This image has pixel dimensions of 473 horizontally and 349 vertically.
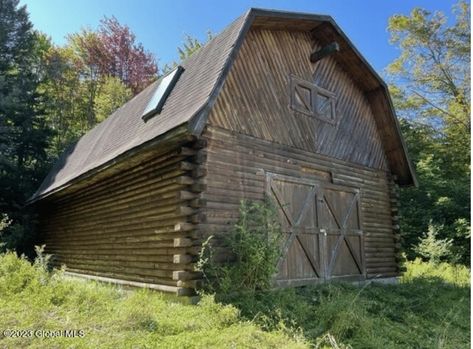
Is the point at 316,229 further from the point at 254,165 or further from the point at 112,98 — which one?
the point at 112,98

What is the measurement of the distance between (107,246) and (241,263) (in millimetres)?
4207

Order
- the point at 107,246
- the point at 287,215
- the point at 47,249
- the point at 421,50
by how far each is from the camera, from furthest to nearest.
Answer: the point at 421,50
the point at 47,249
the point at 107,246
the point at 287,215

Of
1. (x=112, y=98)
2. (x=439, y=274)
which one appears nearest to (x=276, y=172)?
(x=439, y=274)

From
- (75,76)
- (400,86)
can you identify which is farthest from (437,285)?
(75,76)

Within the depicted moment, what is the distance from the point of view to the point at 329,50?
10.1 m

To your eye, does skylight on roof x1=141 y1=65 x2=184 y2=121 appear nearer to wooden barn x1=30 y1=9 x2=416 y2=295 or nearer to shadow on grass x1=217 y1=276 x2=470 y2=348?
wooden barn x1=30 y1=9 x2=416 y2=295

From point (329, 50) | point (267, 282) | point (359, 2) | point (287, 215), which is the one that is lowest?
point (267, 282)

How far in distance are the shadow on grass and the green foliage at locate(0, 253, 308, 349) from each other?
54 centimetres

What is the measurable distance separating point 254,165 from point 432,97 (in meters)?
17.3

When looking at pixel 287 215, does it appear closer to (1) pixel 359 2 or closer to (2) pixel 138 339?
(2) pixel 138 339

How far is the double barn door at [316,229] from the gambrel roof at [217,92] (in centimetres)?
227

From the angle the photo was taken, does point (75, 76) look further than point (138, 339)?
Yes

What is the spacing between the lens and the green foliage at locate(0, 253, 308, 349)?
4.66 m

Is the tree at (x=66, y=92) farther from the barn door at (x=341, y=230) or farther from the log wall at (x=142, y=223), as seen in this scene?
the barn door at (x=341, y=230)
